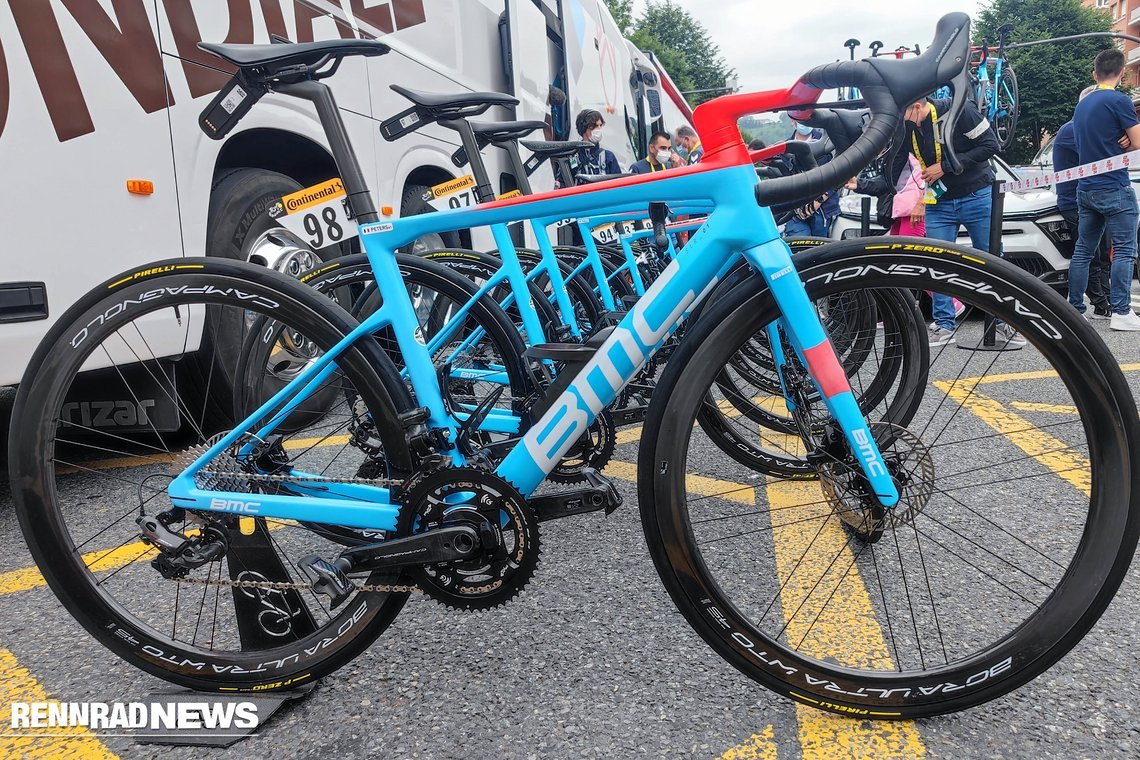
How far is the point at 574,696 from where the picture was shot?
1616 mm

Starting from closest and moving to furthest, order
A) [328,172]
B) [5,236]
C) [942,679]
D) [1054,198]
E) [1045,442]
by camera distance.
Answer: [942,679] < [5,236] < [1045,442] < [328,172] < [1054,198]

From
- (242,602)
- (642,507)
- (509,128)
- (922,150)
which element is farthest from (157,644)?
(922,150)

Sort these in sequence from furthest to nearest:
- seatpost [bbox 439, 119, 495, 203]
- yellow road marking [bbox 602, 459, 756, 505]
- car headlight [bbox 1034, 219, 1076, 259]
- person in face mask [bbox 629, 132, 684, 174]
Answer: person in face mask [bbox 629, 132, 684, 174], car headlight [bbox 1034, 219, 1076, 259], seatpost [bbox 439, 119, 495, 203], yellow road marking [bbox 602, 459, 756, 505]

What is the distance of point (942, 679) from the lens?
143 cm

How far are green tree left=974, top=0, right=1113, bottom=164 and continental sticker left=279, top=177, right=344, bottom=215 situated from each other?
123 feet

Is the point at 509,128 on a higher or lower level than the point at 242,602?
higher

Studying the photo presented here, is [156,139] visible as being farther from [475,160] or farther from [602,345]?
[602,345]

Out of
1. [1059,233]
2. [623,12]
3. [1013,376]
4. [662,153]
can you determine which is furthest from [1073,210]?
[623,12]

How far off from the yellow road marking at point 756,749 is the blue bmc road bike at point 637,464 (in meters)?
0.10

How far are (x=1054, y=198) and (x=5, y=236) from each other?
23.5 ft

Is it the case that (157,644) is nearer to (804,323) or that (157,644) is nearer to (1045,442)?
(804,323)

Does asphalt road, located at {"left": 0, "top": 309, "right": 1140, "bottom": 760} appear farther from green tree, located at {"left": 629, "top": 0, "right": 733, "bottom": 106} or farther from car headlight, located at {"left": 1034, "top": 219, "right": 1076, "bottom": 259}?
green tree, located at {"left": 629, "top": 0, "right": 733, "bottom": 106}

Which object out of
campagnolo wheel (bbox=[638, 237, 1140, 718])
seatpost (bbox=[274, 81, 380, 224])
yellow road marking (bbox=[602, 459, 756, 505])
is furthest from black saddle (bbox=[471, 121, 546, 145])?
campagnolo wheel (bbox=[638, 237, 1140, 718])

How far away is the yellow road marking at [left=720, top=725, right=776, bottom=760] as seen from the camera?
141 centimetres
